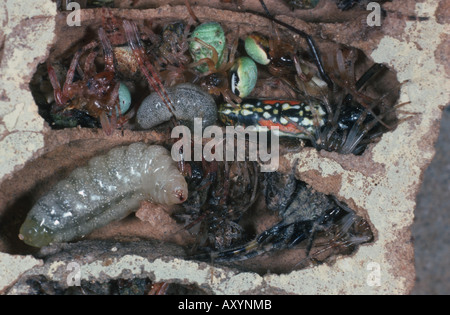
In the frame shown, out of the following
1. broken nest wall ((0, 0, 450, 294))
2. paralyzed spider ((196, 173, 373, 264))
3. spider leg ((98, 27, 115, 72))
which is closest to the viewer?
broken nest wall ((0, 0, 450, 294))

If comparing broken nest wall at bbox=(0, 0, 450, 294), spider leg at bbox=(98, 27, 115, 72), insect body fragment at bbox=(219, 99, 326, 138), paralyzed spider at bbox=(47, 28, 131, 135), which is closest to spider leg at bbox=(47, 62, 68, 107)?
paralyzed spider at bbox=(47, 28, 131, 135)

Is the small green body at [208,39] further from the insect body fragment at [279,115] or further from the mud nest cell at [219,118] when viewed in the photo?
the insect body fragment at [279,115]

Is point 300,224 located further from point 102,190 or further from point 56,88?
point 56,88

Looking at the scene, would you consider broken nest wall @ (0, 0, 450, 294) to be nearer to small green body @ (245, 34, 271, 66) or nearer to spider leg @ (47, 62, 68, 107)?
spider leg @ (47, 62, 68, 107)

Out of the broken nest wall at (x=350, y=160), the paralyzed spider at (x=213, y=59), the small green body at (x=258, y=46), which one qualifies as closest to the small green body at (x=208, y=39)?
the paralyzed spider at (x=213, y=59)

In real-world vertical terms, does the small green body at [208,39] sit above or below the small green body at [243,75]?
above
